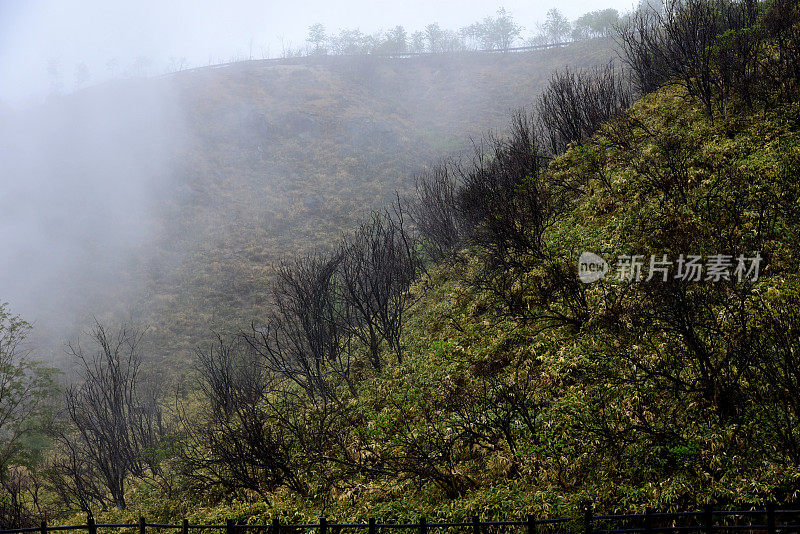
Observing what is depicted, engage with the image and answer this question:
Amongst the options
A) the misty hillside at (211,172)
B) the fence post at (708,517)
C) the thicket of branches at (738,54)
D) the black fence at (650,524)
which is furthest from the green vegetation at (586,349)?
the misty hillside at (211,172)

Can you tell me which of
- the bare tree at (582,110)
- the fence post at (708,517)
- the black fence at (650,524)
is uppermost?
the bare tree at (582,110)

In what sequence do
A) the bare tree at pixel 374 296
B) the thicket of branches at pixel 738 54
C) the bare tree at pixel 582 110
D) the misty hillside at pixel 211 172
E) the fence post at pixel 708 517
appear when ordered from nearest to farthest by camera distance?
1. the fence post at pixel 708 517
2. the thicket of branches at pixel 738 54
3. the bare tree at pixel 374 296
4. the bare tree at pixel 582 110
5. the misty hillside at pixel 211 172

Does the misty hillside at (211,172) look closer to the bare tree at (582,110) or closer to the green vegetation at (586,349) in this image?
the green vegetation at (586,349)

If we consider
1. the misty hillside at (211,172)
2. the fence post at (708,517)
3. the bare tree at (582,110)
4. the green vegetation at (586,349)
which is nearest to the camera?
the fence post at (708,517)

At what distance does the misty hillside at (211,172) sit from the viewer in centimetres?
3081

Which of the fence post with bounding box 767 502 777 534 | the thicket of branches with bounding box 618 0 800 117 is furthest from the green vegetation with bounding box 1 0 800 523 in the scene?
the fence post with bounding box 767 502 777 534

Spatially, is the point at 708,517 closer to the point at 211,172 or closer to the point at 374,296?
the point at 374,296

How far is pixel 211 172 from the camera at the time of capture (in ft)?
136

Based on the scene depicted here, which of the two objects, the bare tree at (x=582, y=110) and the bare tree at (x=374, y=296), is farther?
the bare tree at (x=582, y=110)

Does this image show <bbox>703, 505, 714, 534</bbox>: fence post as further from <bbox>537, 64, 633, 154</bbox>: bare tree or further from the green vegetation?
<bbox>537, 64, 633, 154</bbox>: bare tree

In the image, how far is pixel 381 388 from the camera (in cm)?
1091

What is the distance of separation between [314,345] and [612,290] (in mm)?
7794

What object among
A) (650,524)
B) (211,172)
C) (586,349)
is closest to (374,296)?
(586,349)

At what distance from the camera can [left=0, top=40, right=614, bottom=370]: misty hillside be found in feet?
101
